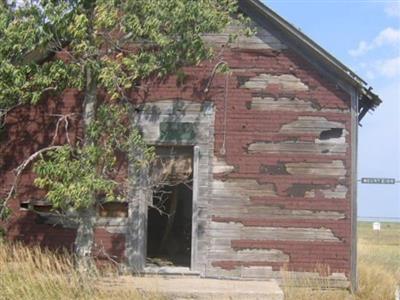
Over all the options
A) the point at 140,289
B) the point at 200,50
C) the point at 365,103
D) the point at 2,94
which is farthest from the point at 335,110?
the point at 2,94

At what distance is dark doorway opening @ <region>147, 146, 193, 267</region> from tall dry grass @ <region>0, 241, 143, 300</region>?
175cm

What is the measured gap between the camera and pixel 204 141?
11039 millimetres

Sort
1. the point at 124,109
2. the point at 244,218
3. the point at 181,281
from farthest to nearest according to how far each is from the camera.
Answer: the point at 244,218 → the point at 181,281 → the point at 124,109

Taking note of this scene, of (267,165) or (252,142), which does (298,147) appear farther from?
(252,142)

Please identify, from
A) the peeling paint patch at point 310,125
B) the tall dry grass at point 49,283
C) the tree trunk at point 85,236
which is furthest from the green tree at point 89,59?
the peeling paint patch at point 310,125

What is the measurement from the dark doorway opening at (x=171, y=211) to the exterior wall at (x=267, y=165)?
52 centimetres

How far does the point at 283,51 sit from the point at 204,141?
2.14 metres

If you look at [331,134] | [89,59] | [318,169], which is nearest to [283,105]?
[331,134]

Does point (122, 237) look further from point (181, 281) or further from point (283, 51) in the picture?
point (283, 51)

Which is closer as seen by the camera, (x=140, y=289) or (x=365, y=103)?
(x=140, y=289)

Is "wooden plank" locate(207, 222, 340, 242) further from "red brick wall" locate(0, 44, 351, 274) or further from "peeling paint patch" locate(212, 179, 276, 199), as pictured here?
"peeling paint patch" locate(212, 179, 276, 199)

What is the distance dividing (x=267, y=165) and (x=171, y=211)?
2905 mm

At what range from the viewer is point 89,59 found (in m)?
8.66

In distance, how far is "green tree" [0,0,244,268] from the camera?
8.31 metres
